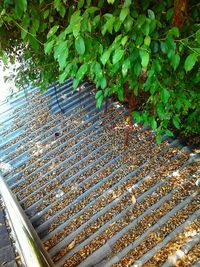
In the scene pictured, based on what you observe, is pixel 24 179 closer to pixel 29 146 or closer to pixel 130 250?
pixel 29 146

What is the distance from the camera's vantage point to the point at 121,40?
1.92 metres

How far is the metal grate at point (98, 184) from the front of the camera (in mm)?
3129

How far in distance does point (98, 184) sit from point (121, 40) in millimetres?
2424

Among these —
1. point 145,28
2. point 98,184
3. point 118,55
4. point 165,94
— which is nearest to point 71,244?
point 98,184

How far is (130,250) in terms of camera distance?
3.03 metres

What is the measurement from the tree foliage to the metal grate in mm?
963

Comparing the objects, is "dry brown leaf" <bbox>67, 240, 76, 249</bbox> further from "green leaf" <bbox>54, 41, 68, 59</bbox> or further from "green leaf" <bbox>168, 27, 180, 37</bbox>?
"green leaf" <bbox>168, 27, 180, 37</bbox>

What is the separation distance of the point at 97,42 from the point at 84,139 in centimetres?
276

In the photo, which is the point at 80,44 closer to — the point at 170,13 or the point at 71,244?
the point at 170,13

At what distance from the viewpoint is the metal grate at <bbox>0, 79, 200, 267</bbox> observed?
313 cm

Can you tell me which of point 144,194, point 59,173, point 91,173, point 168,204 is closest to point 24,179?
point 59,173

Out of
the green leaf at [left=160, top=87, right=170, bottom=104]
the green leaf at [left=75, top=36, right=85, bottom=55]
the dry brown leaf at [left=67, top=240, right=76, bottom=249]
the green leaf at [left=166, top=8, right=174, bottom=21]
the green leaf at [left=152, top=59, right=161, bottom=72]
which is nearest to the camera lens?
the green leaf at [left=75, top=36, right=85, bottom=55]

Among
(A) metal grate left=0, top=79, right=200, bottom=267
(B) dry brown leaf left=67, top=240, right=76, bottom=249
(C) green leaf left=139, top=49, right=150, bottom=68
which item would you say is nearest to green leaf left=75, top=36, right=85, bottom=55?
(C) green leaf left=139, top=49, right=150, bottom=68

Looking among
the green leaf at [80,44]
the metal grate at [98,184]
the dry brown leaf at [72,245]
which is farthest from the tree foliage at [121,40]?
the dry brown leaf at [72,245]
